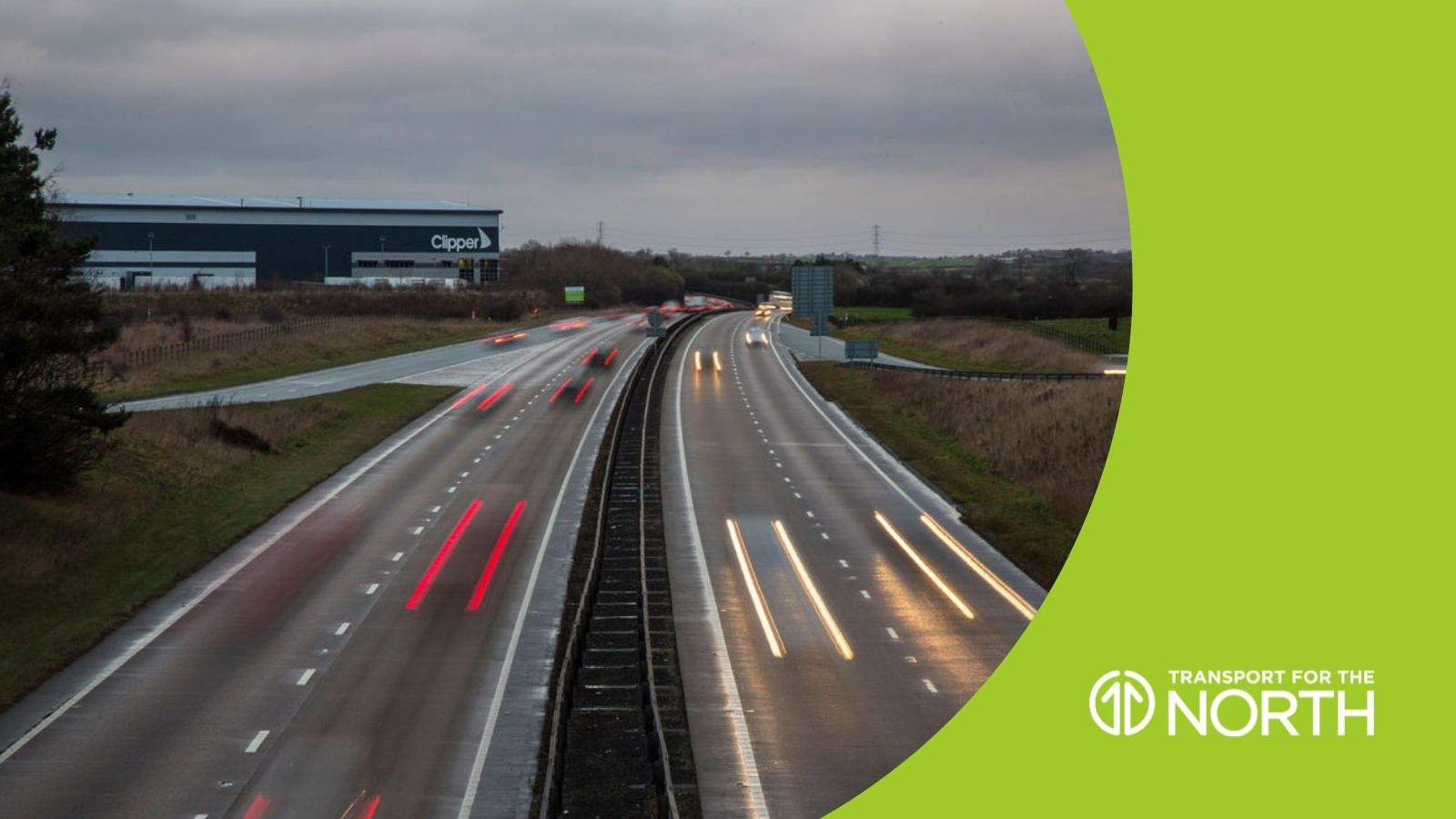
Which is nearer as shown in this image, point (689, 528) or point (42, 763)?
point (42, 763)

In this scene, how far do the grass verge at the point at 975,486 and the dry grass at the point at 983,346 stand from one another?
56.8ft

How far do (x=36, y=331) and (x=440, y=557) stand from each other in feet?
41.1

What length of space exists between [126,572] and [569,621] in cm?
1314

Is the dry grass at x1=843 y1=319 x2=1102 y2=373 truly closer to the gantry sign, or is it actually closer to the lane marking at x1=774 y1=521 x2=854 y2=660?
the gantry sign

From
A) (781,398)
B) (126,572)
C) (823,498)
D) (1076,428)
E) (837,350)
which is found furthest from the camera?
(837,350)

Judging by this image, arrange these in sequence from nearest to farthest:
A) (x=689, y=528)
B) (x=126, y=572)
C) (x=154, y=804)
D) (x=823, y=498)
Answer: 1. (x=154, y=804)
2. (x=126, y=572)
3. (x=689, y=528)
4. (x=823, y=498)

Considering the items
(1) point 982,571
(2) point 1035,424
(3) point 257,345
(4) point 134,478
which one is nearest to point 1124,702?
(1) point 982,571

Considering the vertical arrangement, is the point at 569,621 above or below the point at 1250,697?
below

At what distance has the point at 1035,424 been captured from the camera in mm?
62156

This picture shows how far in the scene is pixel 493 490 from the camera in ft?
162

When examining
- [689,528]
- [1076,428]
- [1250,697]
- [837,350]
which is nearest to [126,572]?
[689,528]

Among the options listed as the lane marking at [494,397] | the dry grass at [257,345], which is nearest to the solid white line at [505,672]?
the lane marking at [494,397]

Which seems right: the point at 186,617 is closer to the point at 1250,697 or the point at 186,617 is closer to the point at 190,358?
the point at 1250,697

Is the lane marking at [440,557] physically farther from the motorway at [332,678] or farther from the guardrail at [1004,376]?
the guardrail at [1004,376]
